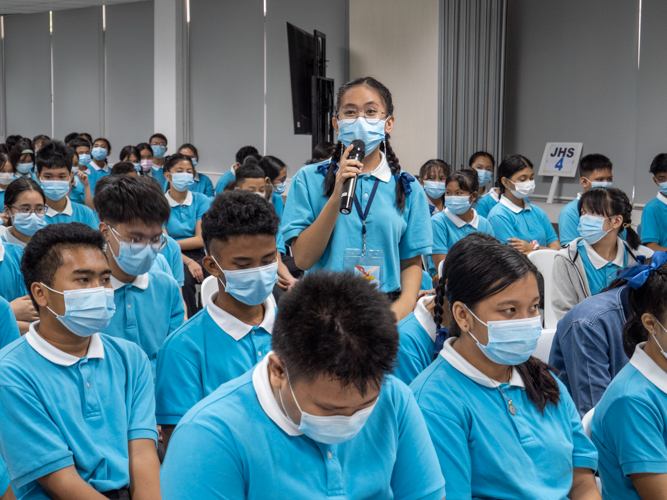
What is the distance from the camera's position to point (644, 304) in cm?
164

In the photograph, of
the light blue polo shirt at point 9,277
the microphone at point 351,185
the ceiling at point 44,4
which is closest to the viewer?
the microphone at point 351,185

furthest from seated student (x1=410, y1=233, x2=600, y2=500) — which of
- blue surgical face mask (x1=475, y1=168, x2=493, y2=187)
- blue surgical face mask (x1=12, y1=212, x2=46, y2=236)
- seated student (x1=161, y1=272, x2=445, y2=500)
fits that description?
blue surgical face mask (x1=475, y1=168, x2=493, y2=187)

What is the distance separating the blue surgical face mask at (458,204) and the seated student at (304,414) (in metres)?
3.28

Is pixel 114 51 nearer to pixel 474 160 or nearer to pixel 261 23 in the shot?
pixel 261 23

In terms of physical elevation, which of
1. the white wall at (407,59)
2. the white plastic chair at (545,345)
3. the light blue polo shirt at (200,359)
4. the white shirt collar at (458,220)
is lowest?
the white plastic chair at (545,345)

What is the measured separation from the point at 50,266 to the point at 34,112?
1174 centimetres

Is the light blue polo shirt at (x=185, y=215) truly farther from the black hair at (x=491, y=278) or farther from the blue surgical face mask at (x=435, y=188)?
the black hair at (x=491, y=278)

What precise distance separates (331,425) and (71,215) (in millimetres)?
3364

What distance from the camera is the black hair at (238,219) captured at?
5.94 ft

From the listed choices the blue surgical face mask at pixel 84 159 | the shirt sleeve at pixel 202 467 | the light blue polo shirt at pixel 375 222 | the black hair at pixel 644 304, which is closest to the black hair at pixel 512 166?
the light blue polo shirt at pixel 375 222

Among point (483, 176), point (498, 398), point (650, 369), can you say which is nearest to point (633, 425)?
point (650, 369)

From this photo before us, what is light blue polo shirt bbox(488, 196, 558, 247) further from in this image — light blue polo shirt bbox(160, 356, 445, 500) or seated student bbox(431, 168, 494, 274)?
→ light blue polo shirt bbox(160, 356, 445, 500)

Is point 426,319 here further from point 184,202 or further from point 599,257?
point 184,202

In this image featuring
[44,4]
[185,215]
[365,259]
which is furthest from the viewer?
[44,4]
